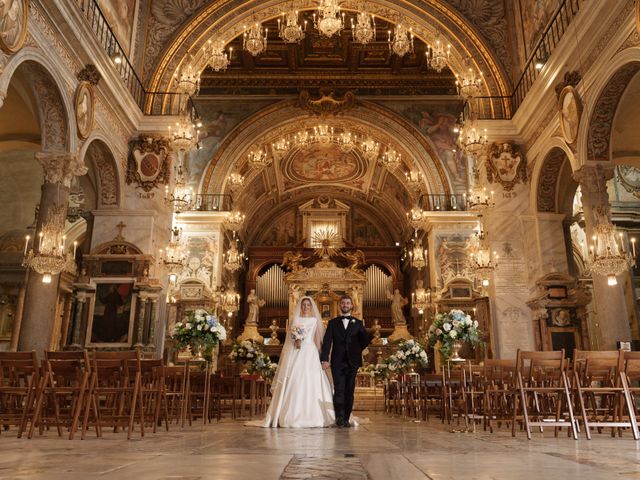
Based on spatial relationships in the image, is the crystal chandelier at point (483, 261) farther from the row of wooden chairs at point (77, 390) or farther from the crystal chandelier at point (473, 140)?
the row of wooden chairs at point (77, 390)

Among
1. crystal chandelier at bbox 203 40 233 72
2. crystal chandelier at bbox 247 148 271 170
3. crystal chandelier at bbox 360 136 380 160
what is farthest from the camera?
crystal chandelier at bbox 360 136 380 160

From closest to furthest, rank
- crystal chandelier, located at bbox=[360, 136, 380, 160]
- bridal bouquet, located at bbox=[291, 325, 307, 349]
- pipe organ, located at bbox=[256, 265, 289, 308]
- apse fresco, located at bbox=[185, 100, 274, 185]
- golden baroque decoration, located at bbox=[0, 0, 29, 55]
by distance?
bridal bouquet, located at bbox=[291, 325, 307, 349] < golden baroque decoration, located at bbox=[0, 0, 29, 55] < apse fresco, located at bbox=[185, 100, 274, 185] < crystal chandelier, located at bbox=[360, 136, 380, 160] < pipe organ, located at bbox=[256, 265, 289, 308]

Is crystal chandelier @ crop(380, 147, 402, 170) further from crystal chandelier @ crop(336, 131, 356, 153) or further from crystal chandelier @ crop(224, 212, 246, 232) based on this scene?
crystal chandelier @ crop(224, 212, 246, 232)

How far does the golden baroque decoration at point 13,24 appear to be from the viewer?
762cm

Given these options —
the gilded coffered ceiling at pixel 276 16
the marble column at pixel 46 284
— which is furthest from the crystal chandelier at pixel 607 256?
the marble column at pixel 46 284

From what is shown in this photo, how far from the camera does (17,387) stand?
5805 mm

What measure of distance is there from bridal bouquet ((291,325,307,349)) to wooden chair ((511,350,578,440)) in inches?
104

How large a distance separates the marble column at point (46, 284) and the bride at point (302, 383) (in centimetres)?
503

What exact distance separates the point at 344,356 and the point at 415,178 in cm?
1428

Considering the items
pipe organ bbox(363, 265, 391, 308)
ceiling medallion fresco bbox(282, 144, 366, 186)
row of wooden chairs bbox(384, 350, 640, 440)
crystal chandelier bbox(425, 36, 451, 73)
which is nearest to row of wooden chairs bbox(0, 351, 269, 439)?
row of wooden chairs bbox(384, 350, 640, 440)

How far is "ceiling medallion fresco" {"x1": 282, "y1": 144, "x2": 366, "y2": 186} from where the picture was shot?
24.8 meters

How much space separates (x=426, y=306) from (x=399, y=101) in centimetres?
769

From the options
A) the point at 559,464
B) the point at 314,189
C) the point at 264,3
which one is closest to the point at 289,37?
the point at 264,3

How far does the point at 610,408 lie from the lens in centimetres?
725
